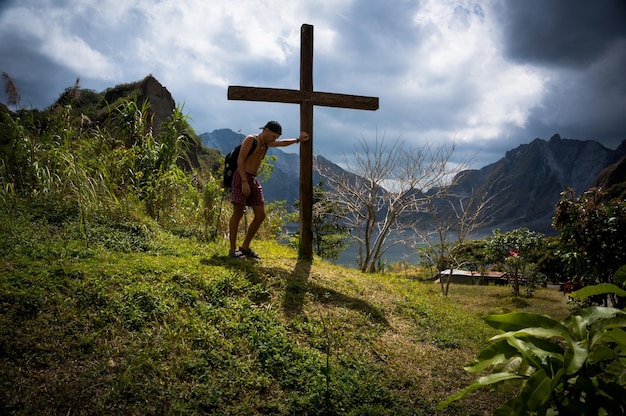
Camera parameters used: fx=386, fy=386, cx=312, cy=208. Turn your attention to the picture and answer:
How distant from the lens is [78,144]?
6.18 metres

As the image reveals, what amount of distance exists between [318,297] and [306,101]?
3.04 metres

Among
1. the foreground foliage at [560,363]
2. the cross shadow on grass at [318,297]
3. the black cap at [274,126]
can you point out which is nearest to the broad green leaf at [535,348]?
the foreground foliage at [560,363]

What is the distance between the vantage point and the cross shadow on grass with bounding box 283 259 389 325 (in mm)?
4402

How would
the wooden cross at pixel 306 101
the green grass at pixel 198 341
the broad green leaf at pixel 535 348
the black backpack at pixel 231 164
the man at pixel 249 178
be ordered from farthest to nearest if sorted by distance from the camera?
the wooden cross at pixel 306 101
the black backpack at pixel 231 164
the man at pixel 249 178
the green grass at pixel 198 341
the broad green leaf at pixel 535 348

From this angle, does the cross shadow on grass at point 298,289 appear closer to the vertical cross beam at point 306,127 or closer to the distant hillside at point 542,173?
the vertical cross beam at point 306,127

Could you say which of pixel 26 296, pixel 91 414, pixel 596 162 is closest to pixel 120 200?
pixel 26 296

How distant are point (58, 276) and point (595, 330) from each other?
156 inches

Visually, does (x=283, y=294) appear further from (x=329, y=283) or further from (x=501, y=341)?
(x=501, y=341)

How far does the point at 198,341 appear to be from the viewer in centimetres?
319

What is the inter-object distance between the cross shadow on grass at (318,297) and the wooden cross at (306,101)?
49.7 inches

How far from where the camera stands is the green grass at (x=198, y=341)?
2570mm

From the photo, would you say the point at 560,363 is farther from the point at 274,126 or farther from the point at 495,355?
the point at 274,126

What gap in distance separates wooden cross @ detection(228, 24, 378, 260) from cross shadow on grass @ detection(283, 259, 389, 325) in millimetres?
1263

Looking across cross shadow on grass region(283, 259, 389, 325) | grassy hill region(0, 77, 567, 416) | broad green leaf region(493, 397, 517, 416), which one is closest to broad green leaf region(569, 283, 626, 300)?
broad green leaf region(493, 397, 517, 416)
